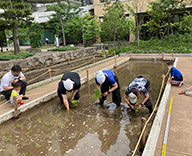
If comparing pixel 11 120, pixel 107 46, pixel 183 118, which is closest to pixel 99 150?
pixel 183 118

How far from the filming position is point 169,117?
14.3 feet

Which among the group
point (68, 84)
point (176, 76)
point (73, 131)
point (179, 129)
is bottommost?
point (73, 131)

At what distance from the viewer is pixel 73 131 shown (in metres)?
4.34

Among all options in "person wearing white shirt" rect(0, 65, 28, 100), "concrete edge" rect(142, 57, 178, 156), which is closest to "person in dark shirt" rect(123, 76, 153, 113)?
"concrete edge" rect(142, 57, 178, 156)

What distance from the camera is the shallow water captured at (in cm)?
366

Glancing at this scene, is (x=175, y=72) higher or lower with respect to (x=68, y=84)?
lower

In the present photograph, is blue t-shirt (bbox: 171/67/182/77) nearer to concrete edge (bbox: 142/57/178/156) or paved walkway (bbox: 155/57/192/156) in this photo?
paved walkway (bbox: 155/57/192/156)

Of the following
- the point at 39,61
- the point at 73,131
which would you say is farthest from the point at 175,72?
the point at 39,61

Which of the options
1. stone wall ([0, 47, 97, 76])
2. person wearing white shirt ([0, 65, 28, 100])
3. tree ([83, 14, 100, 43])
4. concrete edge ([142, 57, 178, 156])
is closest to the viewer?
concrete edge ([142, 57, 178, 156])

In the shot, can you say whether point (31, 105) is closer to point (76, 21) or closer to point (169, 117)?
point (169, 117)

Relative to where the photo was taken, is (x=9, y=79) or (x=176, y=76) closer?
(x=9, y=79)

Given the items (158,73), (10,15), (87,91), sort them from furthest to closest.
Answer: (10,15), (158,73), (87,91)

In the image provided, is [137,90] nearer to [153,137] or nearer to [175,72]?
[153,137]

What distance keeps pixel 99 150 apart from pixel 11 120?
3.04 m
